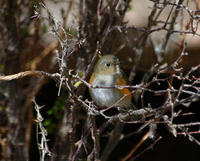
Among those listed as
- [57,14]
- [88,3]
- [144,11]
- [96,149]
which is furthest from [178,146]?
[96,149]

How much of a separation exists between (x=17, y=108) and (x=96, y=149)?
1455 mm

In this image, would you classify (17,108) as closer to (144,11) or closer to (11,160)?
(11,160)

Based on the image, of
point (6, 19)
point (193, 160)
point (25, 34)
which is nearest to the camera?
point (6, 19)

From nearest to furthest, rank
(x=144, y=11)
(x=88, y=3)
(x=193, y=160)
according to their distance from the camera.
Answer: (x=88, y=3)
(x=144, y=11)
(x=193, y=160)

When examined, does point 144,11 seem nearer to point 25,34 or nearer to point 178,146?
point 25,34

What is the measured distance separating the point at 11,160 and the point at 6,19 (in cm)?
127

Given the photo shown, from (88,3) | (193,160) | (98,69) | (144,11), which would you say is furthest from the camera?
(193,160)

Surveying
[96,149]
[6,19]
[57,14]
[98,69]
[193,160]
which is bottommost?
[193,160]

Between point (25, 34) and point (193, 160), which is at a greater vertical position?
point (25, 34)

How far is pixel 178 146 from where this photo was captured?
4961mm

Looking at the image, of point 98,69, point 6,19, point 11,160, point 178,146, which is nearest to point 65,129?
point 98,69

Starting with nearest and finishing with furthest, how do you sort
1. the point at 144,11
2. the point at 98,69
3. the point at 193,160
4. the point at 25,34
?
the point at 98,69 < the point at 25,34 < the point at 144,11 < the point at 193,160

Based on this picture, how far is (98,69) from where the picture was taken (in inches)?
111

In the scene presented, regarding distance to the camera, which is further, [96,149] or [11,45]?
[11,45]
